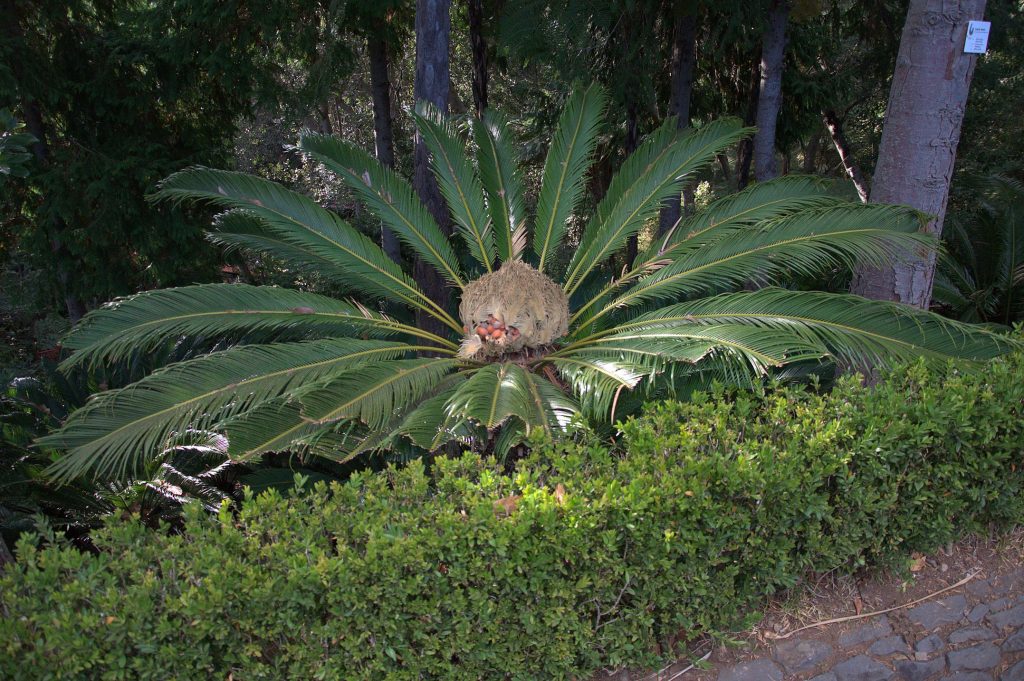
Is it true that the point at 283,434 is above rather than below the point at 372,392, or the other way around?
below

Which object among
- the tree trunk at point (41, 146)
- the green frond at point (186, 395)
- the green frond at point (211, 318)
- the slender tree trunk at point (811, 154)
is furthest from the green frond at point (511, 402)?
the slender tree trunk at point (811, 154)

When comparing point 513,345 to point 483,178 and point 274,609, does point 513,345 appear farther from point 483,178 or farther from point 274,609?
point 274,609

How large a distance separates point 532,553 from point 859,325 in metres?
2.32

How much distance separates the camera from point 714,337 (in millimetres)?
3598

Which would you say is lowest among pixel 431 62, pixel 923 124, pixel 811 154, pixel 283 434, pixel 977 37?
pixel 283 434

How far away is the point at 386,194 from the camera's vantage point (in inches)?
197

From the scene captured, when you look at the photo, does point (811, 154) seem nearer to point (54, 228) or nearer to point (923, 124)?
point (923, 124)

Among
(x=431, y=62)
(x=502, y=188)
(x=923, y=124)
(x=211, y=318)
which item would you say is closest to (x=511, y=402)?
(x=211, y=318)

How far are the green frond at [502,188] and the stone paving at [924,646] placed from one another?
3.15m

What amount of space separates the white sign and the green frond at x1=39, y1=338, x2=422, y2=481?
355 centimetres

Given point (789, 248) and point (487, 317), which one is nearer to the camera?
point (789, 248)

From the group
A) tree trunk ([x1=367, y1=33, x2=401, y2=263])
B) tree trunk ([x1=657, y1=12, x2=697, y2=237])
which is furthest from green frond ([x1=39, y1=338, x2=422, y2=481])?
tree trunk ([x1=367, y1=33, x2=401, y2=263])

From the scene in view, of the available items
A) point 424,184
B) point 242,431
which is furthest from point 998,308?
point 242,431

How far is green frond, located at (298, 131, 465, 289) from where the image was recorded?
4.89 m
